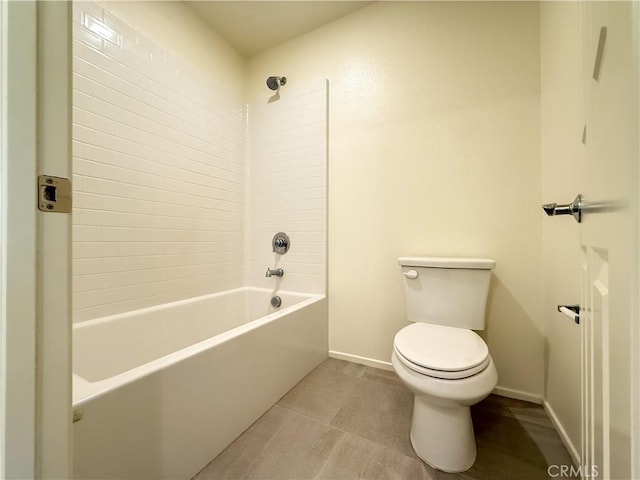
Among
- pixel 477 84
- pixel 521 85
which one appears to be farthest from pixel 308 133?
pixel 521 85

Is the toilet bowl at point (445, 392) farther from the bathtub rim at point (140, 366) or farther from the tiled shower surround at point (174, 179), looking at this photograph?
the tiled shower surround at point (174, 179)

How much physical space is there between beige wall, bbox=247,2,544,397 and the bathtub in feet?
1.54

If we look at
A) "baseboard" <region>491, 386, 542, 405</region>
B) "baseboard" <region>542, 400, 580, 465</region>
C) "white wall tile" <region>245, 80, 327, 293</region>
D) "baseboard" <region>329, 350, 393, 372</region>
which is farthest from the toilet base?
"white wall tile" <region>245, 80, 327, 293</region>

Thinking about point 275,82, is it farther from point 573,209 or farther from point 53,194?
point 573,209

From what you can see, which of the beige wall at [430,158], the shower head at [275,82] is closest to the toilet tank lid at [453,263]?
the beige wall at [430,158]

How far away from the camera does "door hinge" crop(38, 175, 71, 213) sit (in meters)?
0.39

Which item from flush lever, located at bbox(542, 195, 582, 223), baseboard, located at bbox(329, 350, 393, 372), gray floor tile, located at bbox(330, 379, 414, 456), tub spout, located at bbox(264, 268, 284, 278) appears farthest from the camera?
tub spout, located at bbox(264, 268, 284, 278)

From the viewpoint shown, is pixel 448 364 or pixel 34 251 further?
pixel 448 364

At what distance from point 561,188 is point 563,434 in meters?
1.05

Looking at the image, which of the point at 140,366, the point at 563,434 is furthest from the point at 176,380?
the point at 563,434

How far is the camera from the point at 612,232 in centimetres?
32

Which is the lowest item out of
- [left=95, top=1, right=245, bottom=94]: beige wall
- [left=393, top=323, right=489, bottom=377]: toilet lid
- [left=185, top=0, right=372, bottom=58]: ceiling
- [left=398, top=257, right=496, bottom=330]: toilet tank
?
[left=393, top=323, right=489, bottom=377]: toilet lid

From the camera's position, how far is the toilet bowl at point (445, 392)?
2.77ft

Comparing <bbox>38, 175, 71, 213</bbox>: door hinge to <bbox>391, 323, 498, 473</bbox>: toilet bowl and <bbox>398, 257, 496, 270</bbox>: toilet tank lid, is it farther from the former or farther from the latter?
<bbox>398, 257, 496, 270</bbox>: toilet tank lid
